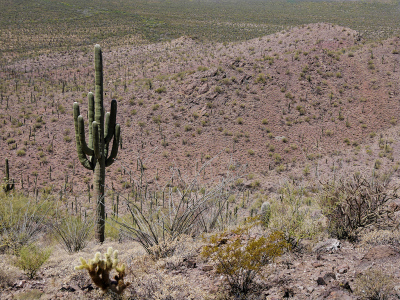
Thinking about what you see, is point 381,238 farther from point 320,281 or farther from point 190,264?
point 190,264

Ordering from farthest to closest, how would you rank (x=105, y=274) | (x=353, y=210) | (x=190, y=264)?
(x=353, y=210)
(x=190, y=264)
(x=105, y=274)

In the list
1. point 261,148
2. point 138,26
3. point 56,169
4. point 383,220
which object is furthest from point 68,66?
point 383,220

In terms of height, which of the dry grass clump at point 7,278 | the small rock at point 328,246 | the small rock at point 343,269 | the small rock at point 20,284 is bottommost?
the small rock at point 20,284

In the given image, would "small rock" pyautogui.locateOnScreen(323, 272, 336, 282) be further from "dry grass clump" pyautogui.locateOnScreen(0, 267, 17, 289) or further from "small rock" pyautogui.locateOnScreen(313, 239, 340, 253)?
"dry grass clump" pyautogui.locateOnScreen(0, 267, 17, 289)

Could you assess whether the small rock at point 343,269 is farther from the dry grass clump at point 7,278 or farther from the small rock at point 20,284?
the dry grass clump at point 7,278

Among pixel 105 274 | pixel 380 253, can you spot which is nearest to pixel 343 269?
pixel 380 253

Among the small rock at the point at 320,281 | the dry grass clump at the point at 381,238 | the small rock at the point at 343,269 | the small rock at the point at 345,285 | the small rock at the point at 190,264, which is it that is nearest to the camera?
the small rock at the point at 345,285

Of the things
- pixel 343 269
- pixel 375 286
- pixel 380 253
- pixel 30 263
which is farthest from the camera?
pixel 30 263

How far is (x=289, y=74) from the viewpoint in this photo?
25.9m

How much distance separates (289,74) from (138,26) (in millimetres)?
46281

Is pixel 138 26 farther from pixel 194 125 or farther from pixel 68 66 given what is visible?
pixel 194 125

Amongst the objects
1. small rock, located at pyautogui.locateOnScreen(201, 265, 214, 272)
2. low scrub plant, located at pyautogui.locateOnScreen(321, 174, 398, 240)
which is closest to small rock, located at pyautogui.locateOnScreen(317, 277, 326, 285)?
small rock, located at pyautogui.locateOnScreen(201, 265, 214, 272)

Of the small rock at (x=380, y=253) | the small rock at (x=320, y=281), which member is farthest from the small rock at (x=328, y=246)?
the small rock at (x=320, y=281)

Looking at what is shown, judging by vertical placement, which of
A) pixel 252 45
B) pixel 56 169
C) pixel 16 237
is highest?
pixel 252 45
